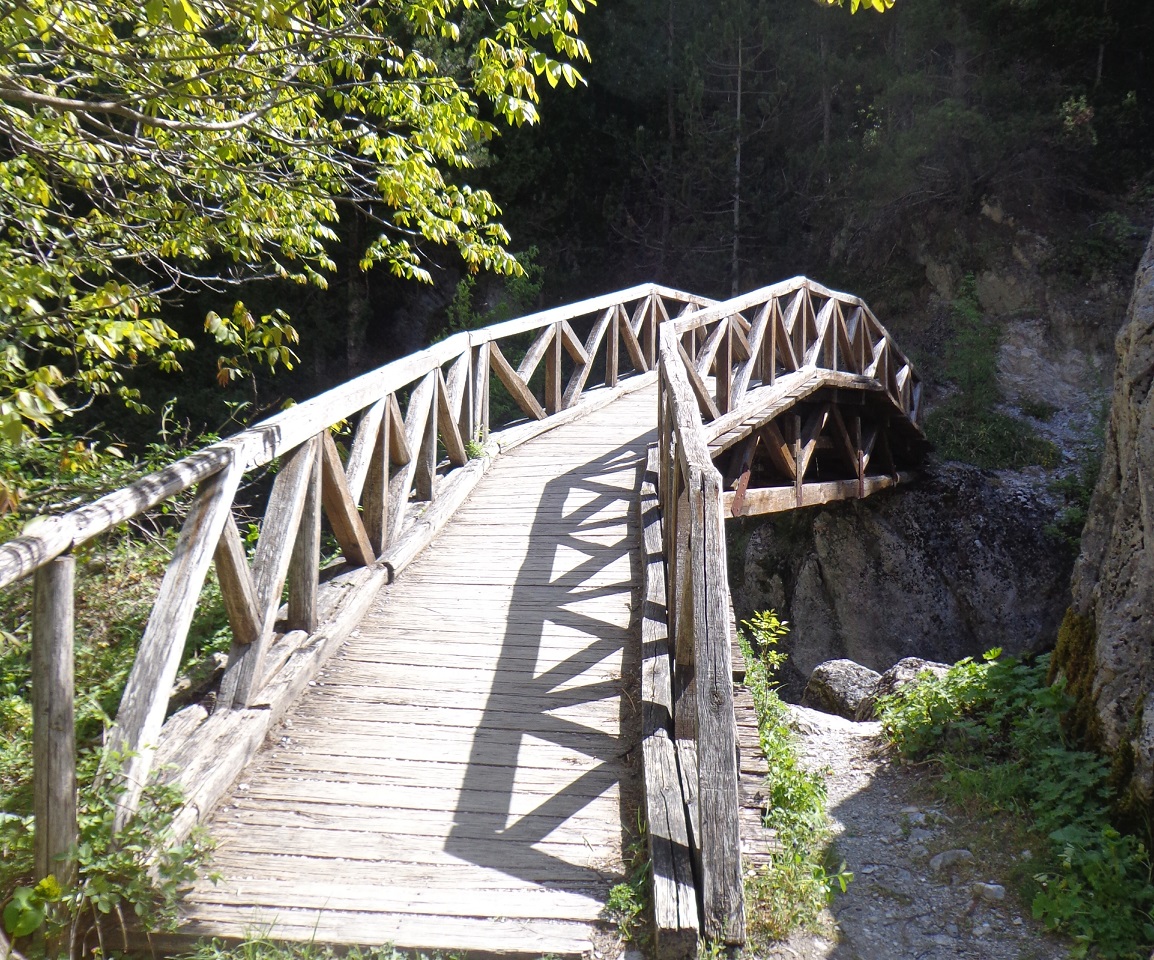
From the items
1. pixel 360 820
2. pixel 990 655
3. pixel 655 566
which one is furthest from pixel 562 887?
pixel 990 655

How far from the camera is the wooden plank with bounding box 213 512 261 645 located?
3082mm

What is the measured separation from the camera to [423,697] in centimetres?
355

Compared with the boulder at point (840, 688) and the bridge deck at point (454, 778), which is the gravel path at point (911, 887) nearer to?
the bridge deck at point (454, 778)

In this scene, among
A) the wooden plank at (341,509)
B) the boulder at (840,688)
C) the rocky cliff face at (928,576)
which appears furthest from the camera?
the rocky cliff face at (928,576)

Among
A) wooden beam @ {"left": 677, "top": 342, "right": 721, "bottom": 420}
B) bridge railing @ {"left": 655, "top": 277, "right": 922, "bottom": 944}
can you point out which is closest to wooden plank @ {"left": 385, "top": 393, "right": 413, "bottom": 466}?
bridge railing @ {"left": 655, "top": 277, "right": 922, "bottom": 944}

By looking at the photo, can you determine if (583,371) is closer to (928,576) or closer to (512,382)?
(512,382)

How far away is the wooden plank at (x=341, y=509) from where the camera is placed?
3.84 metres

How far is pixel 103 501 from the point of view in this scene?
245cm

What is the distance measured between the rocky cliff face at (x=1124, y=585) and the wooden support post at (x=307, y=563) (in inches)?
124

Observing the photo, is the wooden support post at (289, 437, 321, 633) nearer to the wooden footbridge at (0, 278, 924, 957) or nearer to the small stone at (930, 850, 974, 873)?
the wooden footbridge at (0, 278, 924, 957)

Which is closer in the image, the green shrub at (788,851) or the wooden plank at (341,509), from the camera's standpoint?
the green shrub at (788,851)

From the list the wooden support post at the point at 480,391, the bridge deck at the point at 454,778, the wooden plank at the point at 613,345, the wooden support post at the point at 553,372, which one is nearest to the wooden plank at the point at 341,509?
the bridge deck at the point at 454,778

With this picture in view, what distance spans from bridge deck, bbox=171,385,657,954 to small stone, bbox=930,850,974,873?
4.21ft

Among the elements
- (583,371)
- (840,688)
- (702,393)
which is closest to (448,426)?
(702,393)
